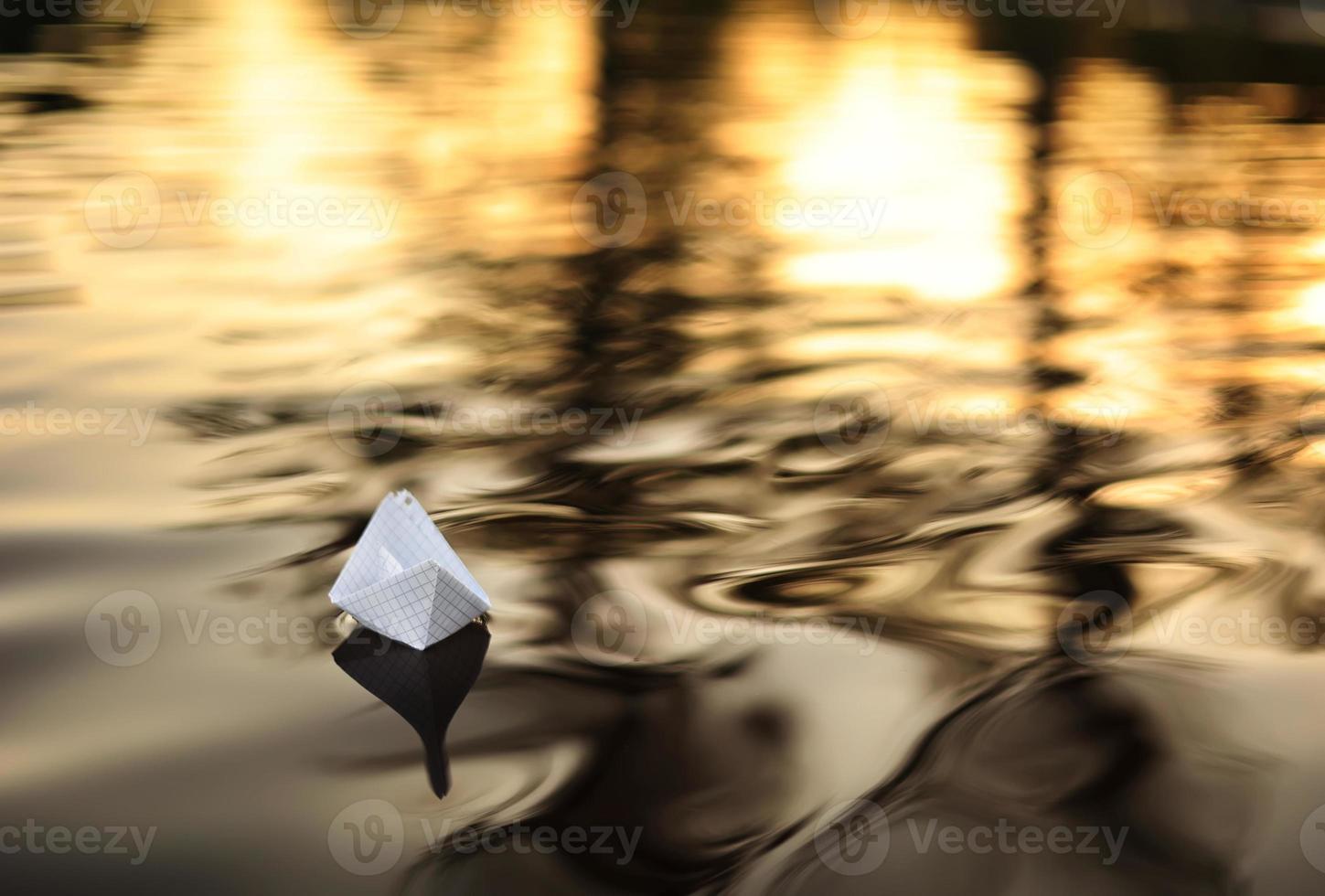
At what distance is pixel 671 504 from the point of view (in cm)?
271

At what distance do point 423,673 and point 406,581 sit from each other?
0.14 meters

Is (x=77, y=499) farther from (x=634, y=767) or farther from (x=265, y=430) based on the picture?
(x=634, y=767)

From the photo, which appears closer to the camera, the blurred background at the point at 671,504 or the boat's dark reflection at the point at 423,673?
the blurred background at the point at 671,504

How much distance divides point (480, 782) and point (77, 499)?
131 cm

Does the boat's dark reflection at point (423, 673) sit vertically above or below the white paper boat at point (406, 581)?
below

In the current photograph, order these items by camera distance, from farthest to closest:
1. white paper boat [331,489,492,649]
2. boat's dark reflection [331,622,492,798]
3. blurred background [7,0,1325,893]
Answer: white paper boat [331,489,492,649] < boat's dark reflection [331,622,492,798] < blurred background [7,0,1325,893]

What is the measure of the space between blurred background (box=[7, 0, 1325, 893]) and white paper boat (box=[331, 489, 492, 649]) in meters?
0.11

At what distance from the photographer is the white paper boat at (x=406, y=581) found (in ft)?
6.68

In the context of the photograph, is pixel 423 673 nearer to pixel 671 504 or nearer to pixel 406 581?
pixel 406 581

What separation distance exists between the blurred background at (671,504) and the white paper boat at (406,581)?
11cm

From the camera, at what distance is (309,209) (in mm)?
5270

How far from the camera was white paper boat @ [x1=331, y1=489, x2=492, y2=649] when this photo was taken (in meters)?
2.04

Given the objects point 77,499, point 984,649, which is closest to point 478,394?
point 77,499

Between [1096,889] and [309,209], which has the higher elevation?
[309,209]
